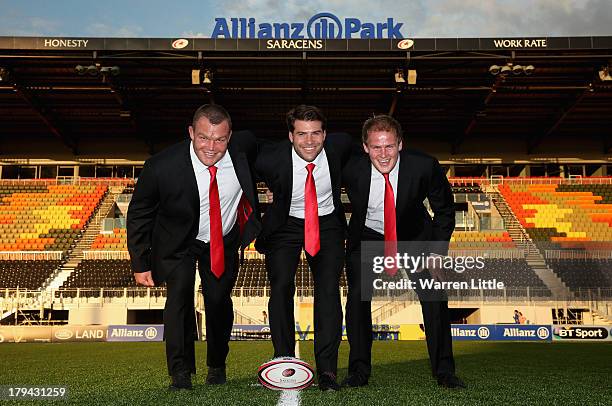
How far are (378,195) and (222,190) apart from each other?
1166 mm

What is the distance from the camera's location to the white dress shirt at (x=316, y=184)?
4434mm

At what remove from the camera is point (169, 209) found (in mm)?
4484

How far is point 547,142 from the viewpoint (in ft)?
102

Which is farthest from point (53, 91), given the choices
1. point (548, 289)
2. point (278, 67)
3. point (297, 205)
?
point (297, 205)

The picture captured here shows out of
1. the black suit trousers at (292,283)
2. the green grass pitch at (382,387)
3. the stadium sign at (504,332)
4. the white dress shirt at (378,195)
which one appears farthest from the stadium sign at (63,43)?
the white dress shirt at (378,195)

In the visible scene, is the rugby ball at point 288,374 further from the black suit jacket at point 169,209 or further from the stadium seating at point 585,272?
the stadium seating at point 585,272

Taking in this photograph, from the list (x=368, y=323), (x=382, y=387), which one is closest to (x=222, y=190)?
(x=368, y=323)

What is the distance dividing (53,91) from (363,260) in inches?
934

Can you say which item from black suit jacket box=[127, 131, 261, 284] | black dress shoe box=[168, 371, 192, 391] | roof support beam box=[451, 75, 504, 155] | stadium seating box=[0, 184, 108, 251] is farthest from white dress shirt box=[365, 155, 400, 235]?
stadium seating box=[0, 184, 108, 251]

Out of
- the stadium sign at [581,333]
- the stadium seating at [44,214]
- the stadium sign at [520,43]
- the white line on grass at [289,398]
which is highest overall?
the stadium sign at [520,43]

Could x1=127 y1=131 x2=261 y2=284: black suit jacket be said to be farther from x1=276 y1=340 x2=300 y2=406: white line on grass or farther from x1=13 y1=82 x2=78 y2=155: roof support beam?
x1=13 y1=82 x2=78 y2=155: roof support beam

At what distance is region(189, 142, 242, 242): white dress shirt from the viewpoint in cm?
449

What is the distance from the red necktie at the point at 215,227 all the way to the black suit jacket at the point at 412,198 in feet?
3.19

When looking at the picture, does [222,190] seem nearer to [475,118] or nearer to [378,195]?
[378,195]
